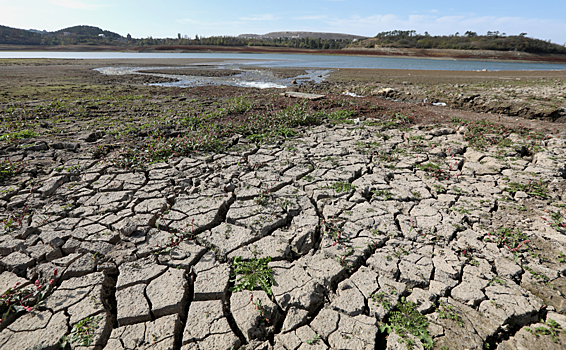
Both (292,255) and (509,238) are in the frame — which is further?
(509,238)

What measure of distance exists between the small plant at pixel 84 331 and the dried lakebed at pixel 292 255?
13 millimetres

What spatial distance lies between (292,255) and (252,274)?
49 centimetres

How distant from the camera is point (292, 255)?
277cm

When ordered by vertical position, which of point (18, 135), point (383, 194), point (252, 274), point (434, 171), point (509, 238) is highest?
point (18, 135)

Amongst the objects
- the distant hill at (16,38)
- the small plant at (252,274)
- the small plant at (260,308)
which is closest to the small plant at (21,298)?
the small plant at (252,274)

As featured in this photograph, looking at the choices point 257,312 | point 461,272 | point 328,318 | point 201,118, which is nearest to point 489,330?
point 461,272

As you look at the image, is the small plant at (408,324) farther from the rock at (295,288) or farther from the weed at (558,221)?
the weed at (558,221)

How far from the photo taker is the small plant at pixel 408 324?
1.93 meters

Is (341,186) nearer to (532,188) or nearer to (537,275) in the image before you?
(537,275)

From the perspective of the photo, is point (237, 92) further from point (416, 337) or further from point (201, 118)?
point (416, 337)

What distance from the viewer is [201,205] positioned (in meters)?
3.54

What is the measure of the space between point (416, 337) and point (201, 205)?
272cm

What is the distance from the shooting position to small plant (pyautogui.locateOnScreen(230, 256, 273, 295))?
236 cm

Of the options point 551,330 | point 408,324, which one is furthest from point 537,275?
point 408,324
